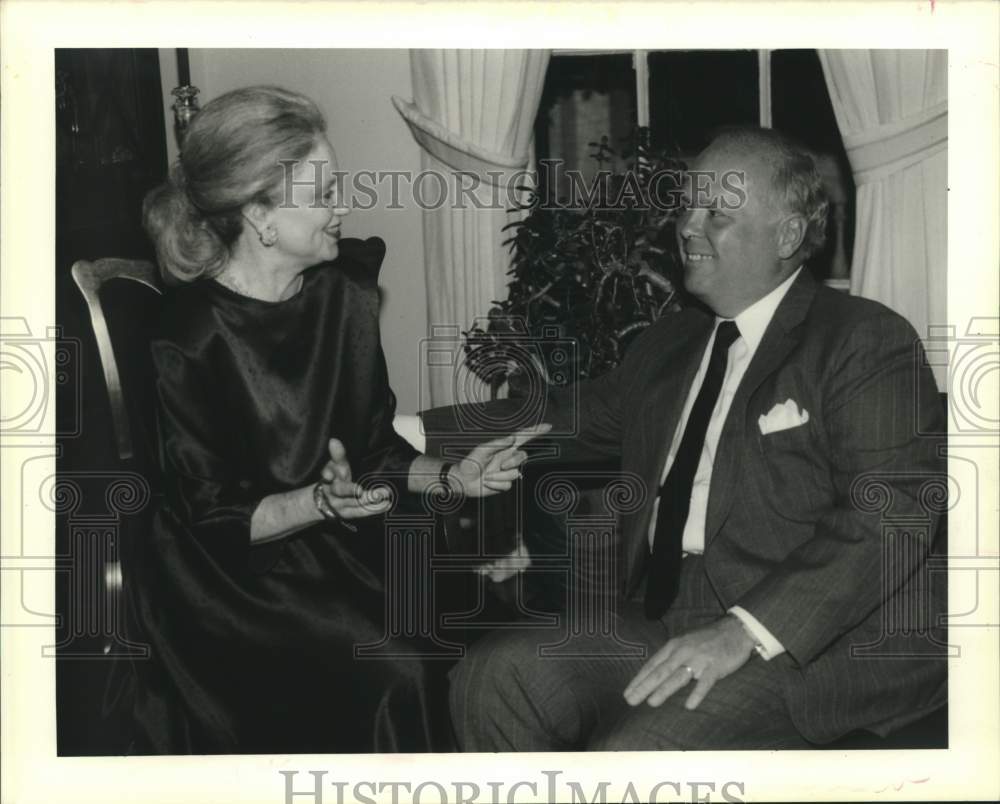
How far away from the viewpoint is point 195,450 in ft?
12.5

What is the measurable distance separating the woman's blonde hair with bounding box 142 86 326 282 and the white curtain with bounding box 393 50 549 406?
0.34 meters

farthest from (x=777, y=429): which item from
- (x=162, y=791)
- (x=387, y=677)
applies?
(x=162, y=791)

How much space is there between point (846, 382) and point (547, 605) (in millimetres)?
989

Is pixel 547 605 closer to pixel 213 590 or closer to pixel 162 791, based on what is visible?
pixel 213 590

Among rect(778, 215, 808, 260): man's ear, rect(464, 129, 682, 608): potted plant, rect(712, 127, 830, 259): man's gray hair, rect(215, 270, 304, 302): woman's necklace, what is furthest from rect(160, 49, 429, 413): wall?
rect(778, 215, 808, 260): man's ear

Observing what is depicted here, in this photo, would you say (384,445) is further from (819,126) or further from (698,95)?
(819,126)

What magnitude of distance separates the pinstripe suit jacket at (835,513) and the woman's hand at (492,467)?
36 cm

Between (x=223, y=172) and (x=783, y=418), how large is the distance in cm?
161

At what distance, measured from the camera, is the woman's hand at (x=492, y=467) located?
12.8 feet

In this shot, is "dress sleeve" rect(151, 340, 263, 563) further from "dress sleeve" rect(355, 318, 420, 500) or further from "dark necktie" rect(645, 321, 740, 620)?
"dark necktie" rect(645, 321, 740, 620)

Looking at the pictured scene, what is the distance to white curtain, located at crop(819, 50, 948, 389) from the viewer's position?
395cm

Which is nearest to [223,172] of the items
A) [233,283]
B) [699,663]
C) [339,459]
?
[233,283]

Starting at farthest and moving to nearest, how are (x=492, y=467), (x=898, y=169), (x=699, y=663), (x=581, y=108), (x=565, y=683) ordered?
(x=581, y=108), (x=898, y=169), (x=492, y=467), (x=565, y=683), (x=699, y=663)

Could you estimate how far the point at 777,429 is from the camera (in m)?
3.72
